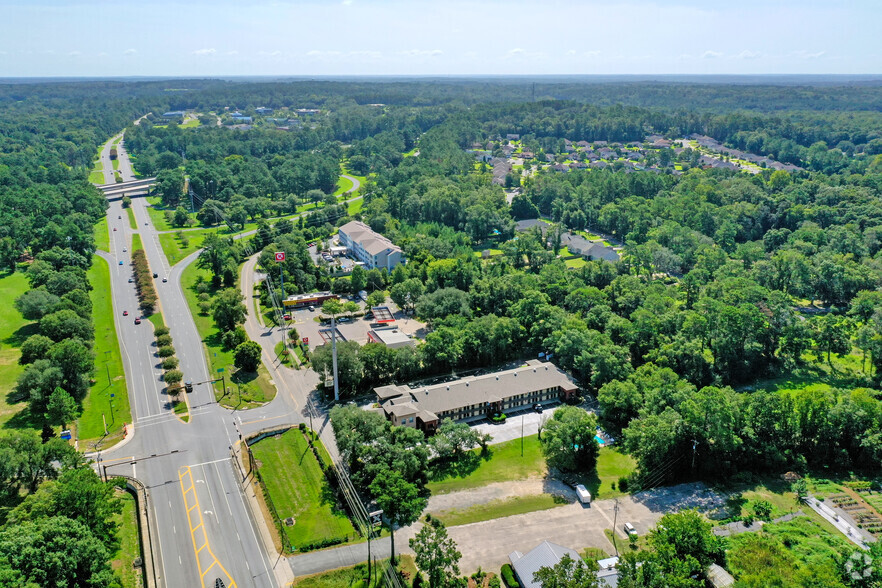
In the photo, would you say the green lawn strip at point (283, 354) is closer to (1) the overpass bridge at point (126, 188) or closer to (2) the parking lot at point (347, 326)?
(2) the parking lot at point (347, 326)

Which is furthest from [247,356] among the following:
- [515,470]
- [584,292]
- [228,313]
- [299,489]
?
[584,292]

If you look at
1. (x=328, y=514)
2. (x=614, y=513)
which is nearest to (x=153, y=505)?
(x=328, y=514)

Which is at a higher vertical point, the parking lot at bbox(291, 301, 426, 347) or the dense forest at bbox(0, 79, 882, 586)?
the dense forest at bbox(0, 79, 882, 586)

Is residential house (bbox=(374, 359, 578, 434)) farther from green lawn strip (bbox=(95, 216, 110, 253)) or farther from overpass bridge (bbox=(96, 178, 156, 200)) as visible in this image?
overpass bridge (bbox=(96, 178, 156, 200))

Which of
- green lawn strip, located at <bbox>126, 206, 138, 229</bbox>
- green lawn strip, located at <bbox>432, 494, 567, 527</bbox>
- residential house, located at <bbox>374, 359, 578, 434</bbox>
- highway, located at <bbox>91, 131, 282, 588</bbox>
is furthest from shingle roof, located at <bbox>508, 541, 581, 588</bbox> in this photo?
green lawn strip, located at <bbox>126, 206, 138, 229</bbox>

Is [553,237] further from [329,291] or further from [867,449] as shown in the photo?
[867,449]

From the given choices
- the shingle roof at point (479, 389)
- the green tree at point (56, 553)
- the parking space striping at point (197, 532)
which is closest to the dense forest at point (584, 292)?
the green tree at point (56, 553)

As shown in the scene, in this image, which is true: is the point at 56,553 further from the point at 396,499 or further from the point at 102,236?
the point at 102,236
